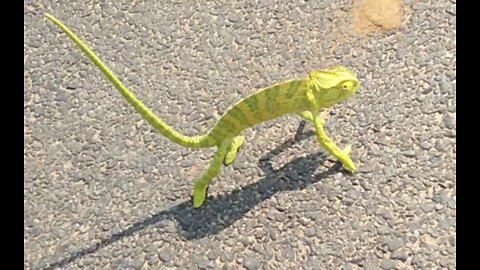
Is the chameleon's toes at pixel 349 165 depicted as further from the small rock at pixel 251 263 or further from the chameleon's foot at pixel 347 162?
the small rock at pixel 251 263

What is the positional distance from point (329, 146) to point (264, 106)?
1.03 ft

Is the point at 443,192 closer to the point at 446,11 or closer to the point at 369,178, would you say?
the point at 369,178

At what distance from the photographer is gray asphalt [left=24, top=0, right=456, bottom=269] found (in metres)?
2.66

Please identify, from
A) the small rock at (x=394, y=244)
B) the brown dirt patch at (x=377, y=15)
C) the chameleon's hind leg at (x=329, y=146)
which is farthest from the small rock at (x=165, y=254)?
the brown dirt patch at (x=377, y=15)

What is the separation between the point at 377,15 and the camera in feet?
10.7

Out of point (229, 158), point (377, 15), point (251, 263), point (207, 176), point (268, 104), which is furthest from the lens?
point (377, 15)

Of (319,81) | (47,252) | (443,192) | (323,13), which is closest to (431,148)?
(443,192)

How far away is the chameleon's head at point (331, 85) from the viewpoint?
2.54m

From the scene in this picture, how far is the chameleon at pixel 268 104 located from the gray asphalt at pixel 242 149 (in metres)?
0.19

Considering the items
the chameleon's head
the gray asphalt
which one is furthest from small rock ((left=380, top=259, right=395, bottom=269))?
the chameleon's head

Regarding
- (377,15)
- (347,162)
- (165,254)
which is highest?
(377,15)

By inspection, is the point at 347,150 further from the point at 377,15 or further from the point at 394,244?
the point at 377,15

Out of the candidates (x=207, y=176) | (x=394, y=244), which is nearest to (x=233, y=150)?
(x=207, y=176)

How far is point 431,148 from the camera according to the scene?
280 cm
